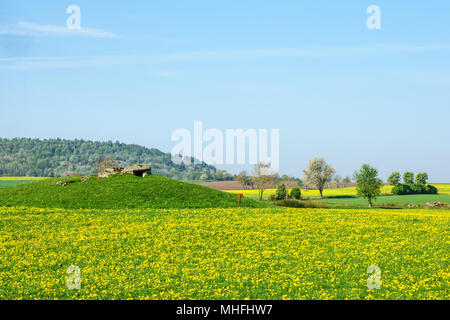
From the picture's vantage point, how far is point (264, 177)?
116 metres

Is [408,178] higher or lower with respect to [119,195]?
higher

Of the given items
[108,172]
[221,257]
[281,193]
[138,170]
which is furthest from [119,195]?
[281,193]

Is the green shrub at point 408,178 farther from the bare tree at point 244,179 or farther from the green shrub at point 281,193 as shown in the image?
the green shrub at point 281,193

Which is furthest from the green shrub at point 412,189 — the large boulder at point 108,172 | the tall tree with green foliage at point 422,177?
the large boulder at point 108,172

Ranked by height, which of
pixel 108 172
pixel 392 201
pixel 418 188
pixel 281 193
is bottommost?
pixel 392 201

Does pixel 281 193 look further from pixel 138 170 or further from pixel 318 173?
pixel 138 170

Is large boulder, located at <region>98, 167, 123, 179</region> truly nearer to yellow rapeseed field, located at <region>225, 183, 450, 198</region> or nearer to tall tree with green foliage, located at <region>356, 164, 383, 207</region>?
tall tree with green foliage, located at <region>356, 164, 383, 207</region>

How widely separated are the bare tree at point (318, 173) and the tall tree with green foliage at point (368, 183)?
36266 millimetres

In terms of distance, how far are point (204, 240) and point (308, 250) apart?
299 inches

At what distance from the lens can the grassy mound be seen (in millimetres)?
57000

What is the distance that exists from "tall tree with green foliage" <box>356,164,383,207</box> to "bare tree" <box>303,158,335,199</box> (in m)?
36.3

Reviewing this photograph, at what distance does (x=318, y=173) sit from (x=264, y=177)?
735 inches

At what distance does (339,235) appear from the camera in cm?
3478

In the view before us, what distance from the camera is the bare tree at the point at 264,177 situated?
11506 cm
